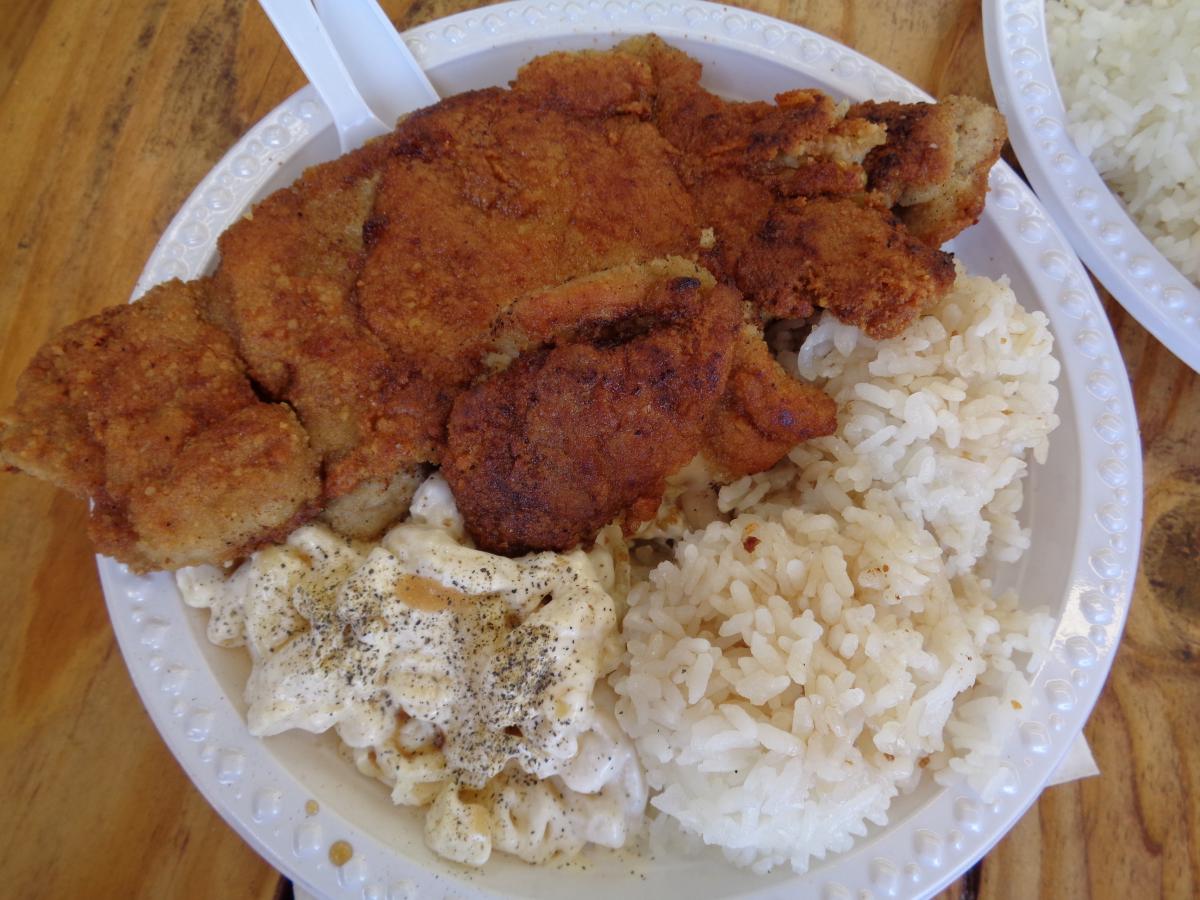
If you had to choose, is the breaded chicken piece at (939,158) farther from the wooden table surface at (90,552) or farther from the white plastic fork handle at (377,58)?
the white plastic fork handle at (377,58)

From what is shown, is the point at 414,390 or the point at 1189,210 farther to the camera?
the point at 1189,210

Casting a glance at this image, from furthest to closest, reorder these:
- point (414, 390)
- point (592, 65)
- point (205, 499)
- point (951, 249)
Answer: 1. point (951, 249)
2. point (592, 65)
3. point (414, 390)
4. point (205, 499)

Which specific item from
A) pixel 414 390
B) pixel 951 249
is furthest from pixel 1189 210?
pixel 414 390

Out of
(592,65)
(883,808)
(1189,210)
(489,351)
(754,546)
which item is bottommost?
(883,808)

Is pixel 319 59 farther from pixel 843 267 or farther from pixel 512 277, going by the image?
pixel 843 267

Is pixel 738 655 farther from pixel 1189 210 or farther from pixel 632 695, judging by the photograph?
pixel 1189 210

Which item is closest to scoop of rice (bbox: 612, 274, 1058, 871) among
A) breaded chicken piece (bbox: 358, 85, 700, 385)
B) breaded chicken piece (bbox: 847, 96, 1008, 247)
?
breaded chicken piece (bbox: 847, 96, 1008, 247)
